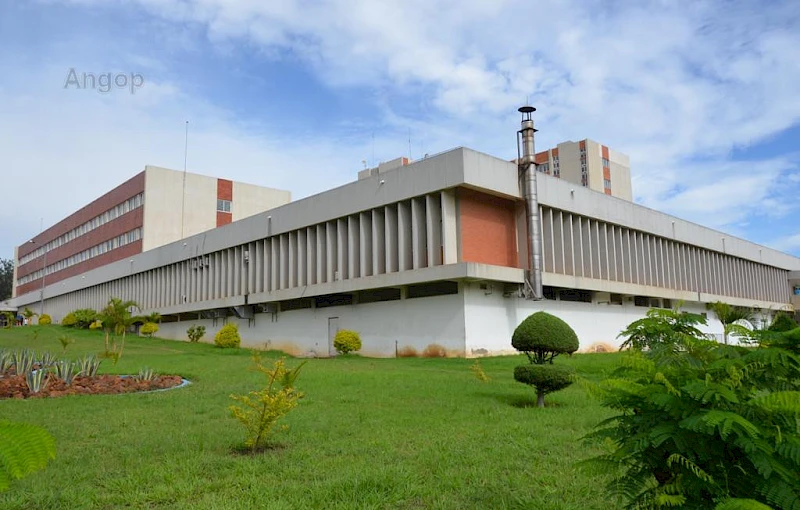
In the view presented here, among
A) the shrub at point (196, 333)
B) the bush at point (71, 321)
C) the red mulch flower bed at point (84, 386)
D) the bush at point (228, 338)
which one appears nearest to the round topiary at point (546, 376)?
the red mulch flower bed at point (84, 386)

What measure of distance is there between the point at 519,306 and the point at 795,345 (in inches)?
872

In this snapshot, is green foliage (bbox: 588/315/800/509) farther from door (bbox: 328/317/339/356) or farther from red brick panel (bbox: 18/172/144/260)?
red brick panel (bbox: 18/172/144/260)

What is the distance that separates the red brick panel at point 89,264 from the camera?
5016cm

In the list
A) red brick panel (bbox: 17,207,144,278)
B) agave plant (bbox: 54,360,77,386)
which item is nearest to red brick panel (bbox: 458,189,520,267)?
agave plant (bbox: 54,360,77,386)

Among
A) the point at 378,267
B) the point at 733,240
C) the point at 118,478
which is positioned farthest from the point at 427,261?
the point at 733,240

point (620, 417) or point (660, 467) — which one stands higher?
point (620, 417)

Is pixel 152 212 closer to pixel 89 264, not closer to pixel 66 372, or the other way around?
pixel 89 264

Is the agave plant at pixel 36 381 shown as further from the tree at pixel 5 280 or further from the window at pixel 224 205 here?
the tree at pixel 5 280

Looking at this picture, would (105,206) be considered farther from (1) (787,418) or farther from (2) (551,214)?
(1) (787,418)

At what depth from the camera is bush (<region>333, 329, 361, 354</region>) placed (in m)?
25.4

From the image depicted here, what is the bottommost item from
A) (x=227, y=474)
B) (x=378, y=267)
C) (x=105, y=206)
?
(x=227, y=474)

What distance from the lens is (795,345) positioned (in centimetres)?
315

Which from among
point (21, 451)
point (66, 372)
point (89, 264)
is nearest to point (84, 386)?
point (66, 372)

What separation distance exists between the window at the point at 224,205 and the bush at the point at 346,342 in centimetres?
3096
